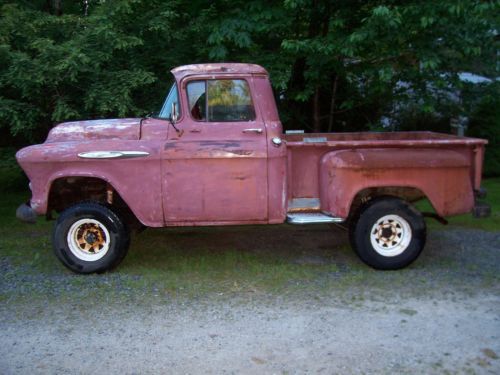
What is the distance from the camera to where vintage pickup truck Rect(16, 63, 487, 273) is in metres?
5.97

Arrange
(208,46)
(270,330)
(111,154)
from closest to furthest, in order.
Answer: (270,330)
(111,154)
(208,46)

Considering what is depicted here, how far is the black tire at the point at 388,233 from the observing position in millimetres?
6082

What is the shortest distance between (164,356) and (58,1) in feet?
22.4

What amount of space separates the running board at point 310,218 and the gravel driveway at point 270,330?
24.6 inches

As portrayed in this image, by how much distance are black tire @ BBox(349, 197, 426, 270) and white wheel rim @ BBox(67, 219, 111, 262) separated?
8.82ft

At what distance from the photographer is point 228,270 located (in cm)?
628

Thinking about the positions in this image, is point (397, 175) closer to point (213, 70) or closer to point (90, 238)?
point (213, 70)

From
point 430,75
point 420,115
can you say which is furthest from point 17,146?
point 420,115

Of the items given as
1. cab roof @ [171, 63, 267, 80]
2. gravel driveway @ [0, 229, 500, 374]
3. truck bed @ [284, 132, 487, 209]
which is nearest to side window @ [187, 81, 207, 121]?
cab roof @ [171, 63, 267, 80]

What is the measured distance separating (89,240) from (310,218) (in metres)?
2.38

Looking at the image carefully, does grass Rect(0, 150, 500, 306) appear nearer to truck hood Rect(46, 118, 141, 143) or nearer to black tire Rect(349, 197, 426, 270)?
black tire Rect(349, 197, 426, 270)

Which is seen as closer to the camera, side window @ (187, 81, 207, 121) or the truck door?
the truck door

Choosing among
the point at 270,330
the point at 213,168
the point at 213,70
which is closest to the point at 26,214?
the point at 213,168

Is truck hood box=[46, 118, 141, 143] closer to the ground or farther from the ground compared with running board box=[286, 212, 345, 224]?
farther from the ground
